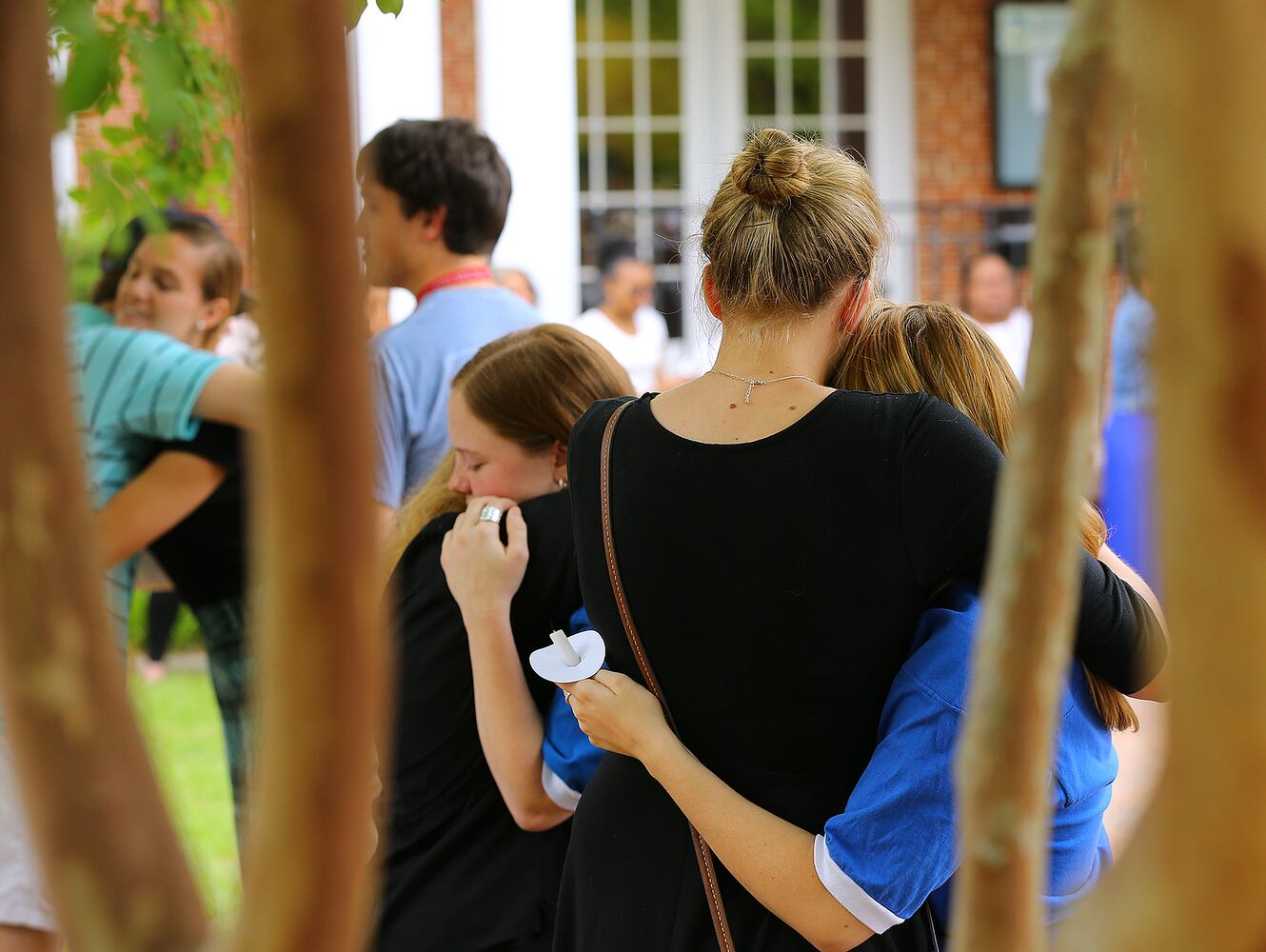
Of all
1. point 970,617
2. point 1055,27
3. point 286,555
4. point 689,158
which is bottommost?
point 970,617

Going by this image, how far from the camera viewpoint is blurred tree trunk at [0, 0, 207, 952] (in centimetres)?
39

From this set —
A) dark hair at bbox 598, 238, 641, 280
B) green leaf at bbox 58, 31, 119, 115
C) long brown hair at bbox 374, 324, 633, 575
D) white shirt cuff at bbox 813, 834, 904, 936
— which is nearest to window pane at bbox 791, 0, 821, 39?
dark hair at bbox 598, 238, 641, 280

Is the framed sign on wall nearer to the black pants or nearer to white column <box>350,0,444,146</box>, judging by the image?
white column <box>350,0,444,146</box>

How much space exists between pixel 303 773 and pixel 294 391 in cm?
10

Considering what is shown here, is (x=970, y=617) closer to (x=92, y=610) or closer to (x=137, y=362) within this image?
(x=92, y=610)

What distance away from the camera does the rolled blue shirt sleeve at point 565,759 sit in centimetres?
177

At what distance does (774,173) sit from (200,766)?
16.3 feet

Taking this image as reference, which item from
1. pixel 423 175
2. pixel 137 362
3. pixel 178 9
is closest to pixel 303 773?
pixel 178 9

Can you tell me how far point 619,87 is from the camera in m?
10.3

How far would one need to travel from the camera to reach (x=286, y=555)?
0.37m

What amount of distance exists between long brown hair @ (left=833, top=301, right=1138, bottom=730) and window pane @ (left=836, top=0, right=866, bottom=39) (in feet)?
30.3

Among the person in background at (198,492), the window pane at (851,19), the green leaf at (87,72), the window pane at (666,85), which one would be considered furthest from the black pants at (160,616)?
the window pane at (851,19)

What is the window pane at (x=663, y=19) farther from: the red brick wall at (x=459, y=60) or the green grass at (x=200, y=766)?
the green grass at (x=200, y=766)

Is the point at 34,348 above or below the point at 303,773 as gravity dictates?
above
